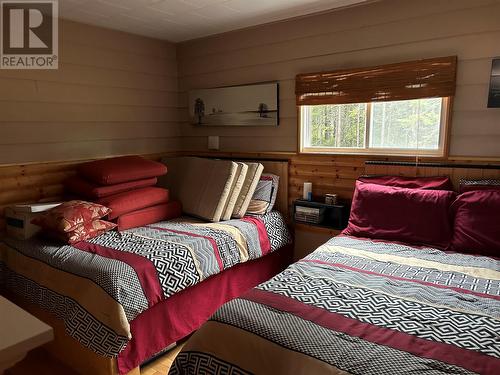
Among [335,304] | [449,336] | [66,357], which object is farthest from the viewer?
[66,357]

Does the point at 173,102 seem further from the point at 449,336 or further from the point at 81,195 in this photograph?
the point at 449,336

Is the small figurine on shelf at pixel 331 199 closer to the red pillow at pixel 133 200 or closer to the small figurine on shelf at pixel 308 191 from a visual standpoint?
the small figurine on shelf at pixel 308 191

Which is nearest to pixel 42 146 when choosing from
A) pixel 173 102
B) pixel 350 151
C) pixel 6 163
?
pixel 6 163

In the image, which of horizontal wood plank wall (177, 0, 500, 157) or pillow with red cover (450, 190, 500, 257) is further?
horizontal wood plank wall (177, 0, 500, 157)

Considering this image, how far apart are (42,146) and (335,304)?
2575 mm

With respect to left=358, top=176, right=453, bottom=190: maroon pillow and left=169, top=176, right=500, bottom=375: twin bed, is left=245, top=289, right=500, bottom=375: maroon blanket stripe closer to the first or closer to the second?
left=169, top=176, right=500, bottom=375: twin bed

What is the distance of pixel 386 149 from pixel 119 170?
2.05 m

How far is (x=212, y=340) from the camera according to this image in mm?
1479

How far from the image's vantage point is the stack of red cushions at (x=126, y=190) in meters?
2.79

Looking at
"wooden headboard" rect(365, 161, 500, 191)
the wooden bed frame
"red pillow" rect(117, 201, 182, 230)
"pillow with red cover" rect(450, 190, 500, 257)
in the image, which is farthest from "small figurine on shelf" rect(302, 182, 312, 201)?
"pillow with red cover" rect(450, 190, 500, 257)

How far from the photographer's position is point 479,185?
239cm

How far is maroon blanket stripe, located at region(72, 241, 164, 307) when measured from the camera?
2.08 meters

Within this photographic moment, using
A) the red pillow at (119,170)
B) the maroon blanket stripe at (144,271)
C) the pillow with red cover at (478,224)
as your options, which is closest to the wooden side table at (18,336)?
the maroon blanket stripe at (144,271)

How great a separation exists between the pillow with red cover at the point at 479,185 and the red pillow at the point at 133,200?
7.17ft
